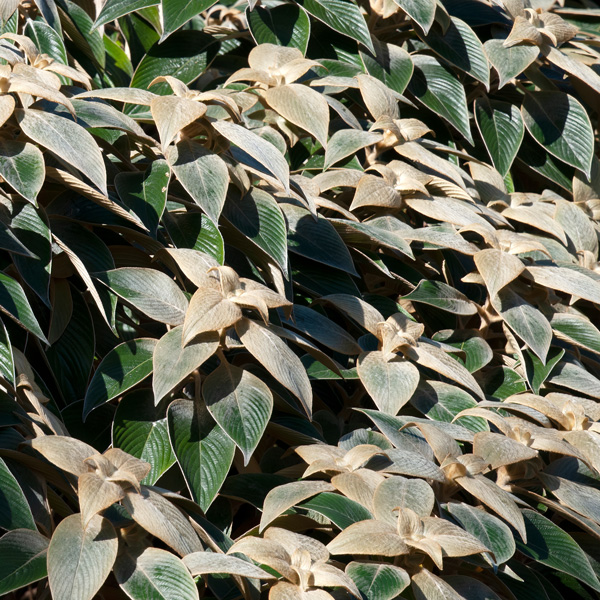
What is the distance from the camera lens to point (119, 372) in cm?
121

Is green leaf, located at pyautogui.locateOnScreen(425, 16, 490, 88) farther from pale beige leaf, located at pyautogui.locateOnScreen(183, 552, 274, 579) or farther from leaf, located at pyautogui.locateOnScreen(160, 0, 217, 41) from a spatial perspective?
pale beige leaf, located at pyautogui.locateOnScreen(183, 552, 274, 579)

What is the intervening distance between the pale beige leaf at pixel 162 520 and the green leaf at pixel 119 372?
0.21 meters

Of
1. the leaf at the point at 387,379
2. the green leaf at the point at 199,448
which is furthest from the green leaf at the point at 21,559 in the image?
the leaf at the point at 387,379

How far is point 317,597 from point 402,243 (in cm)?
74

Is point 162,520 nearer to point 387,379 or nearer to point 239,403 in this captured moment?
point 239,403

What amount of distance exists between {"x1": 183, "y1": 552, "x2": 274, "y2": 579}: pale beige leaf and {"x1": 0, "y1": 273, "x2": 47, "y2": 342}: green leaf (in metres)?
0.37

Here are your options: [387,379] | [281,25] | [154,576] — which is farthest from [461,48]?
[154,576]

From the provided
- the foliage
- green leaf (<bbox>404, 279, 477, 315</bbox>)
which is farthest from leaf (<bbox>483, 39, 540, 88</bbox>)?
green leaf (<bbox>404, 279, 477, 315</bbox>)

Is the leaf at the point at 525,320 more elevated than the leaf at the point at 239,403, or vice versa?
the leaf at the point at 239,403

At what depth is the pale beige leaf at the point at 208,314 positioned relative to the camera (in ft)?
3.52

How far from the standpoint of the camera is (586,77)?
1948 millimetres

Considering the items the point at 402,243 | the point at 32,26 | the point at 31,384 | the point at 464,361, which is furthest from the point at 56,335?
the point at 32,26

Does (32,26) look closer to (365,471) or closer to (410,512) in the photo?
(365,471)

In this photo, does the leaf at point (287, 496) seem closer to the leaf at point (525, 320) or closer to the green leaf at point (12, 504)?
the green leaf at point (12, 504)
